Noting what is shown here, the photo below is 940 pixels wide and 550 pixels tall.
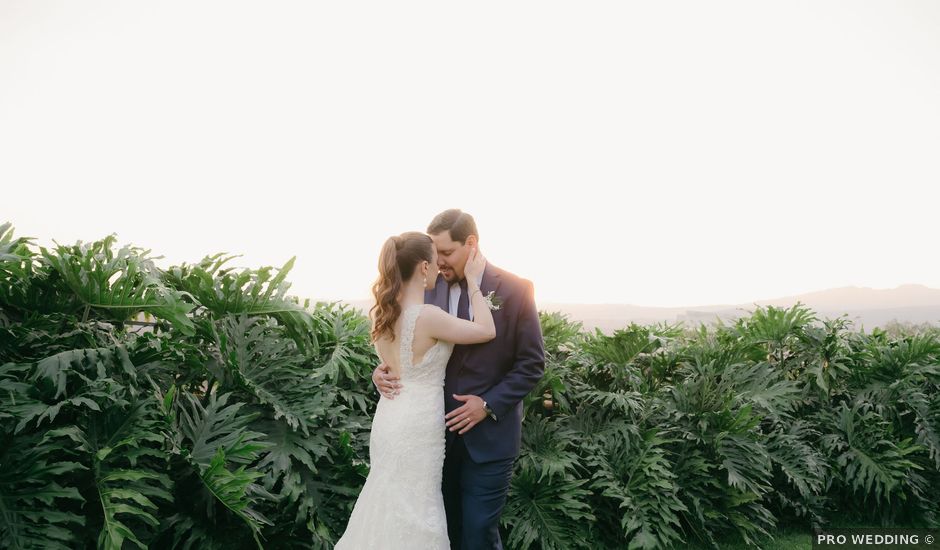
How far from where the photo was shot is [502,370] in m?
3.21

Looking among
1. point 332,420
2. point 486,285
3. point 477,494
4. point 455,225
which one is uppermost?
point 455,225

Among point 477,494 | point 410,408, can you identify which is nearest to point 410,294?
point 410,408

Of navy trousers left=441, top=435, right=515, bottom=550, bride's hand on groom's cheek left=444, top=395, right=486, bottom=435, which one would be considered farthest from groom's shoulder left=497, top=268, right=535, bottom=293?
navy trousers left=441, top=435, right=515, bottom=550

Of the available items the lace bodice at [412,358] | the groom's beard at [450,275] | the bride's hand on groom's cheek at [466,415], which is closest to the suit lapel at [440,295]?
the groom's beard at [450,275]

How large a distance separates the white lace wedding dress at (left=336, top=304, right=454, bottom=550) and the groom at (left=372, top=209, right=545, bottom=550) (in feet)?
0.33

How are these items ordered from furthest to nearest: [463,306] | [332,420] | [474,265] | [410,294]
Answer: [332,420] < [463,306] < [474,265] < [410,294]

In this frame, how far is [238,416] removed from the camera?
3346 millimetres

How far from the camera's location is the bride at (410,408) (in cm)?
295

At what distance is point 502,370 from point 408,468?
662 mm

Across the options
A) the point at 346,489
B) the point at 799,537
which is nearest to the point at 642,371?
the point at 799,537

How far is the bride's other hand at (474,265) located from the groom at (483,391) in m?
0.04

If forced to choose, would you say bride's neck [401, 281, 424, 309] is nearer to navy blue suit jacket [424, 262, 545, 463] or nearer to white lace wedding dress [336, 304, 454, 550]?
white lace wedding dress [336, 304, 454, 550]

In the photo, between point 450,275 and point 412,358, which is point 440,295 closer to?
point 450,275

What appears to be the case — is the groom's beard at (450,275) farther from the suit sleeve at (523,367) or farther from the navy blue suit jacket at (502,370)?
the suit sleeve at (523,367)
